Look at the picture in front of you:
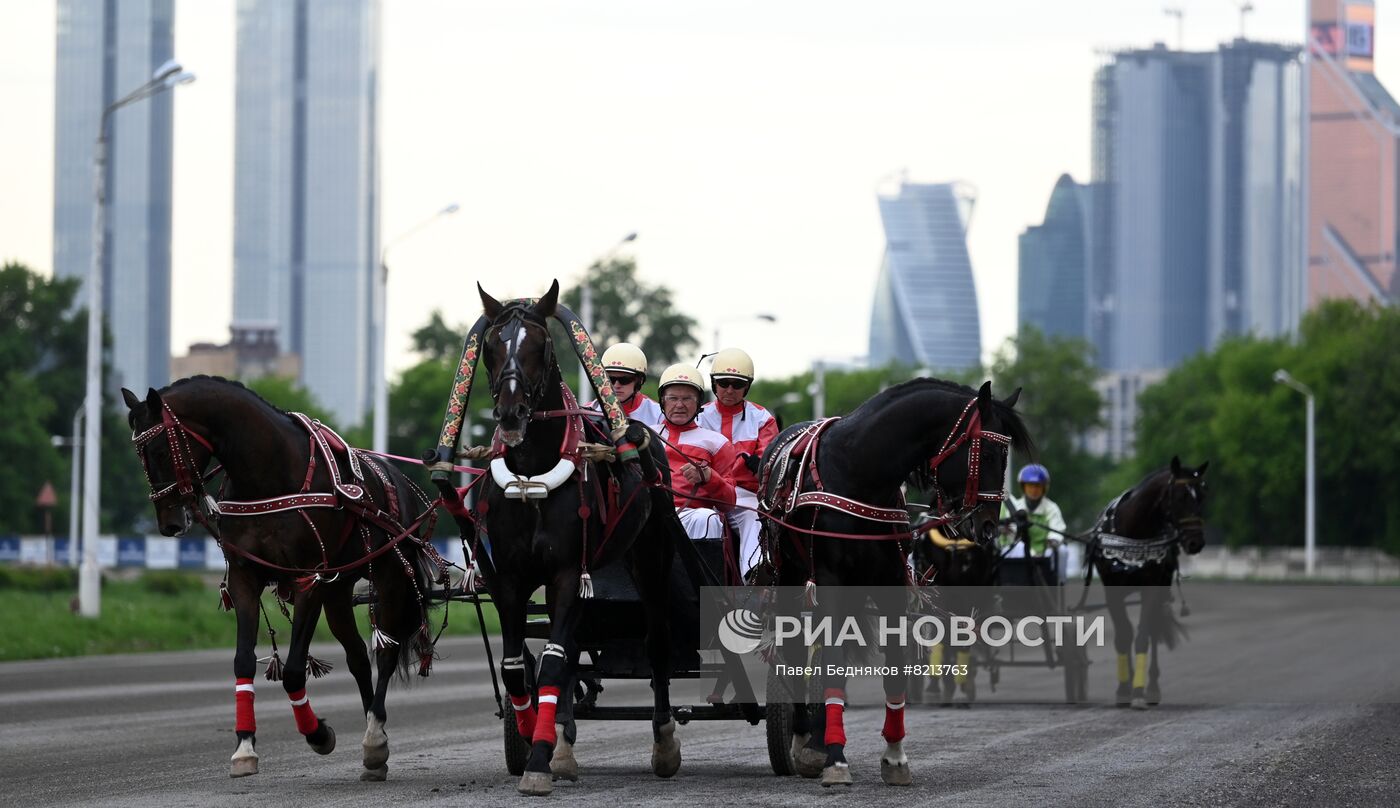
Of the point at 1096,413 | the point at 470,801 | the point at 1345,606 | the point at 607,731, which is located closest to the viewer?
the point at 470,801

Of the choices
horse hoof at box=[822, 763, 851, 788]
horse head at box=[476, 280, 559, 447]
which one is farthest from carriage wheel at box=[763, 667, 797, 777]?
horse head at box=[476, 280, 559, 447]

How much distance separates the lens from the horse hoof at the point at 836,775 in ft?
38.8

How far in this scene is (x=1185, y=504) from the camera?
67.9 feet

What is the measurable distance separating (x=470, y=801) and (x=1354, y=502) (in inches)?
3397

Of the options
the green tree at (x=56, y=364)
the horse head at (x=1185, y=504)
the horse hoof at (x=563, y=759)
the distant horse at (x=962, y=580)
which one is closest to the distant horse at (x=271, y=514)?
the horse hoof at (x=563, y=759)

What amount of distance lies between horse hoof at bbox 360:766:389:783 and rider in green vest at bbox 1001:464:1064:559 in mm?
9212

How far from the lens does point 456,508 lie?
39.0ft

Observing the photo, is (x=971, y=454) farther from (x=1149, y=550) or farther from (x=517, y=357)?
(x=1149, y=550)

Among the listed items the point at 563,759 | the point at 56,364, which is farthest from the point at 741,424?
the point at 56,364

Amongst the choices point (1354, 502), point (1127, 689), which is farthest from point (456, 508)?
point (1354, 502)

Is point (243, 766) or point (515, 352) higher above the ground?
point (515, 352)

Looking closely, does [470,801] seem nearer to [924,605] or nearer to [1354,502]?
[924,605]

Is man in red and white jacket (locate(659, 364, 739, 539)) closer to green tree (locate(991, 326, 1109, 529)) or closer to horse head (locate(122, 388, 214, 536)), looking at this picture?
horse head (locate(122, 388, 214, 536))

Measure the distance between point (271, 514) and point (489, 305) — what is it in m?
2.22
